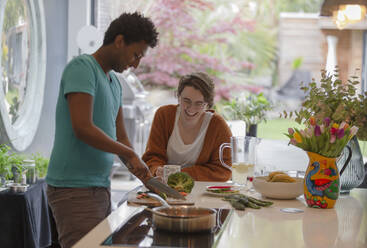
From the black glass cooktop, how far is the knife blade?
29 cm

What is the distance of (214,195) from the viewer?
184 centimetres

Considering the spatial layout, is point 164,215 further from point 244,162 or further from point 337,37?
point 337,37

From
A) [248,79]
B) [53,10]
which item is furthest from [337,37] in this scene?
[53,10]

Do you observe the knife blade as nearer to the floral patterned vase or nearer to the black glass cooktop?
the black glass cooktop

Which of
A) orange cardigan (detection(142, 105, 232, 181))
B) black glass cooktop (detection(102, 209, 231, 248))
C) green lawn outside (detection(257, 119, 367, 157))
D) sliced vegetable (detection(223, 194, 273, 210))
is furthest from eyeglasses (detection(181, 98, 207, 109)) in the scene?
green lawn outside (detection(257, 119, 367, 157))

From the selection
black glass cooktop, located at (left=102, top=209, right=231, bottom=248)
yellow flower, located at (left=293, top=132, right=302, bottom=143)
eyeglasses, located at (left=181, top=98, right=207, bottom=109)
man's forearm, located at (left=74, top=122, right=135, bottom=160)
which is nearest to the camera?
black glass cooktop, located at (left=102, top=209, right=231, bottom=248)

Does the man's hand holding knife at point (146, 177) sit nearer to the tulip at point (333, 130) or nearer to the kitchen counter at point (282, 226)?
the kitchen counter at point (282, 226)

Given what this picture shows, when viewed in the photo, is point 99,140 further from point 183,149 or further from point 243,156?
point 183,149

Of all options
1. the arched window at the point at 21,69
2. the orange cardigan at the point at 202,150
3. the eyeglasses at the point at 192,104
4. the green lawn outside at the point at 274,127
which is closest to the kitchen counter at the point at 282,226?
the orange cardigan at the point at 202,150

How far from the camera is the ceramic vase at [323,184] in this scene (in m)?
1.70

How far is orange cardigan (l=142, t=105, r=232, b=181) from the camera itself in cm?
235

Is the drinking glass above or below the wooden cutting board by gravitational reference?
above

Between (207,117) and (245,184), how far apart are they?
579 millimetres

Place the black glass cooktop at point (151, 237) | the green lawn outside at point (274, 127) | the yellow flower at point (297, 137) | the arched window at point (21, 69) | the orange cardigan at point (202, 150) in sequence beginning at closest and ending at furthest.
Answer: the black glass cooktop at point (151, 237) < the yellow flower at point (297, 137) < the orange cardigan at point (202, 150) < the arched window at point (21, 69) < the green lawn outside at point (274, 127)
